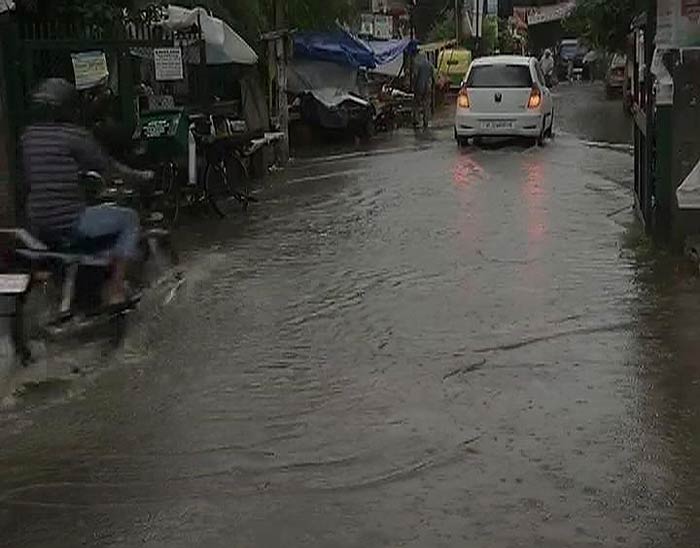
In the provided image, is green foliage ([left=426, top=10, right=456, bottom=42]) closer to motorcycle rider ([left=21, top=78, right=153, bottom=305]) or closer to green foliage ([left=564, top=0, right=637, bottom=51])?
green foliage ([left=564, top=0, right=637, bottom=51])

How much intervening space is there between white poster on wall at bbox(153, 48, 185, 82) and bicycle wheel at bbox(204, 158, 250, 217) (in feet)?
3.74

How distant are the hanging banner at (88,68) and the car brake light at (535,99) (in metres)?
11.5

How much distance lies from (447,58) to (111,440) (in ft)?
119

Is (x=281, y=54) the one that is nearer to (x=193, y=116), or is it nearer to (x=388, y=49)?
(x=193, y=116)

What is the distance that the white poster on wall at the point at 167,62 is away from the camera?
1431 cm

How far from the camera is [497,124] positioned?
22219mm

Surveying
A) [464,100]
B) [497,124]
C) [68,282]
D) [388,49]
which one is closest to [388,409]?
[68,282]

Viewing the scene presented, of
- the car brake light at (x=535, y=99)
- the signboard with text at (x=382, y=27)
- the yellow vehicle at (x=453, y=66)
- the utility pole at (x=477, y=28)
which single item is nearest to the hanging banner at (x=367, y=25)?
the signboard with text at (x=382, y=27)

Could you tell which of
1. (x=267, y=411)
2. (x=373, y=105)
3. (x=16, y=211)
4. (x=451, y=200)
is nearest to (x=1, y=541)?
(x=267, y=411)

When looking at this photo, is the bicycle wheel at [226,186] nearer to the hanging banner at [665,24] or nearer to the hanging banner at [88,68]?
the hanging banner at [88,68]

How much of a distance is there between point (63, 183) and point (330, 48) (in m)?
17.1

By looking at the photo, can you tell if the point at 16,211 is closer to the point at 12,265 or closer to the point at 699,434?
the point at 12,265

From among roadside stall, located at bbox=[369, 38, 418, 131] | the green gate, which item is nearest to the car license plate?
roadside stall, located at bbox=[369, 38, 418, 131]

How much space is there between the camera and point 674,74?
35.1 ft
